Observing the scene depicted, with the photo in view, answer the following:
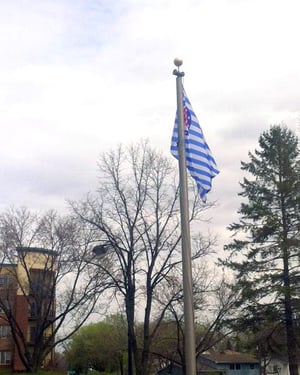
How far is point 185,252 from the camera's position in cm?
1124

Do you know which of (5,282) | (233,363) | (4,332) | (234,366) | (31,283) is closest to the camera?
(31,283)

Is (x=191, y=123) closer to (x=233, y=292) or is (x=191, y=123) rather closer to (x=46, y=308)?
(x=233, y=292)

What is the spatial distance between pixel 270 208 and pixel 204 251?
7.27 metres

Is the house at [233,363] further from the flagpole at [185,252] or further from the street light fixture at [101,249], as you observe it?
the flagpole at [185,252]

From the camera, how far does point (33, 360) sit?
4059 cm

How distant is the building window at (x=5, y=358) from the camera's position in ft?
214

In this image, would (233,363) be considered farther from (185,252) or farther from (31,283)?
(185,252)

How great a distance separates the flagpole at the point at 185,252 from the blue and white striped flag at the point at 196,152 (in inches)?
13.7

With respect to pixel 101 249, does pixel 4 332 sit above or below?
below

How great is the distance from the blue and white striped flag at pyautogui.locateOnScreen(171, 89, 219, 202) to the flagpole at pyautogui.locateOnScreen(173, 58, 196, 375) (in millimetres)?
349

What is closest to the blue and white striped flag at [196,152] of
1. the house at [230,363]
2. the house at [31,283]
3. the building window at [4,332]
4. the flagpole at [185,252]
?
the flagpole at [185,252]

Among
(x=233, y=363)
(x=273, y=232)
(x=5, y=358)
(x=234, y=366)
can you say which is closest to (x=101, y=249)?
(x=273, y=232)

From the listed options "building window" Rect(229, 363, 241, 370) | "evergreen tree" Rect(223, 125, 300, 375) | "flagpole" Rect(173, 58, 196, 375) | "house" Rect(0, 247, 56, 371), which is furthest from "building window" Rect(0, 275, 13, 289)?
"building window" Rect(229, 363, 241, 370)

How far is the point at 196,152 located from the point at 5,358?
58.8m
